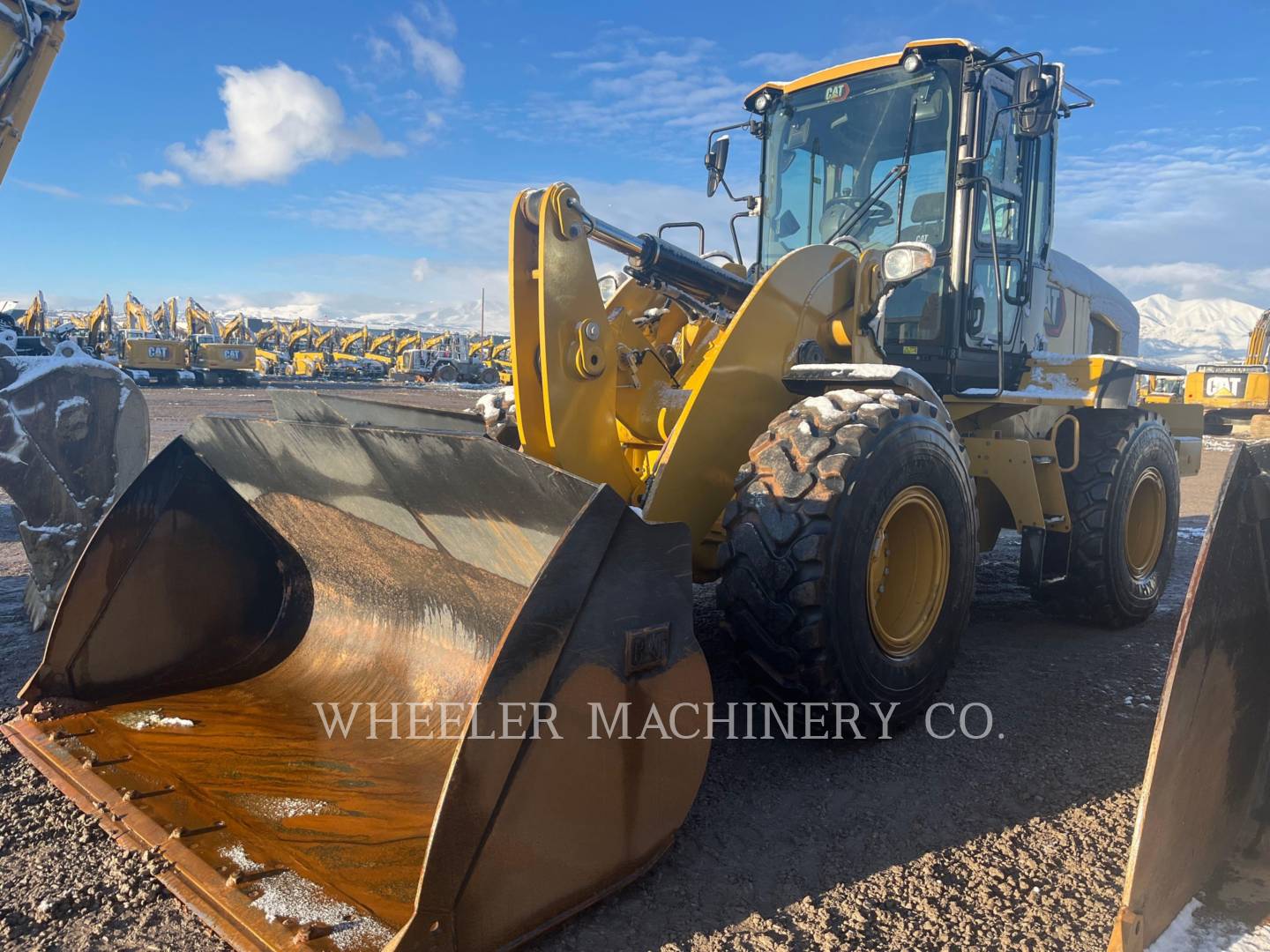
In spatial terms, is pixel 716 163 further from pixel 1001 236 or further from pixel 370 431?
pixel 370 431

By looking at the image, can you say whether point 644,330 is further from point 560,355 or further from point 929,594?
point 929,594

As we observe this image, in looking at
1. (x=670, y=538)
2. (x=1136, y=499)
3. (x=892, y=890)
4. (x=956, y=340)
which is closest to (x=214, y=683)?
(x=670, y=538)

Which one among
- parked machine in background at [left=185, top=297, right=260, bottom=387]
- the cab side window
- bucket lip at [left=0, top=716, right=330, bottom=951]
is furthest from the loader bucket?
parked machine in background at [left=185, top=297, right=260, bottom=387]

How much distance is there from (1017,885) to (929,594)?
48.7 inches

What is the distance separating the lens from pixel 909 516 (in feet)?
11.6

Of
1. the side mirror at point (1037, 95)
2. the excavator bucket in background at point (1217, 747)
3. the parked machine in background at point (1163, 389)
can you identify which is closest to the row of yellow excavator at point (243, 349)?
the parked machine in background at point (1163, 389)

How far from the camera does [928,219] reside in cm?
459

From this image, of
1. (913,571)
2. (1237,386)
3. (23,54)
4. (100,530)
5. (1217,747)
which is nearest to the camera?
(1217,747)

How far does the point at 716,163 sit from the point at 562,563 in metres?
3.83

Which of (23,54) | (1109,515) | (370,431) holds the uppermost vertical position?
(23,54)

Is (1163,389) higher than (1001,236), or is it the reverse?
(1001,236)

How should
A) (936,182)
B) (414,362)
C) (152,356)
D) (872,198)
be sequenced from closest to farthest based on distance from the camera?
(936,182) < (872,198) < (152,356) < (414,362)

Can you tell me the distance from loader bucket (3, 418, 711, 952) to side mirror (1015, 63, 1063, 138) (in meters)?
3.09

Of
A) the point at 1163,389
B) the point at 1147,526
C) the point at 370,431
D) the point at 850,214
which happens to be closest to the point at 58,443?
the point at 370,431
